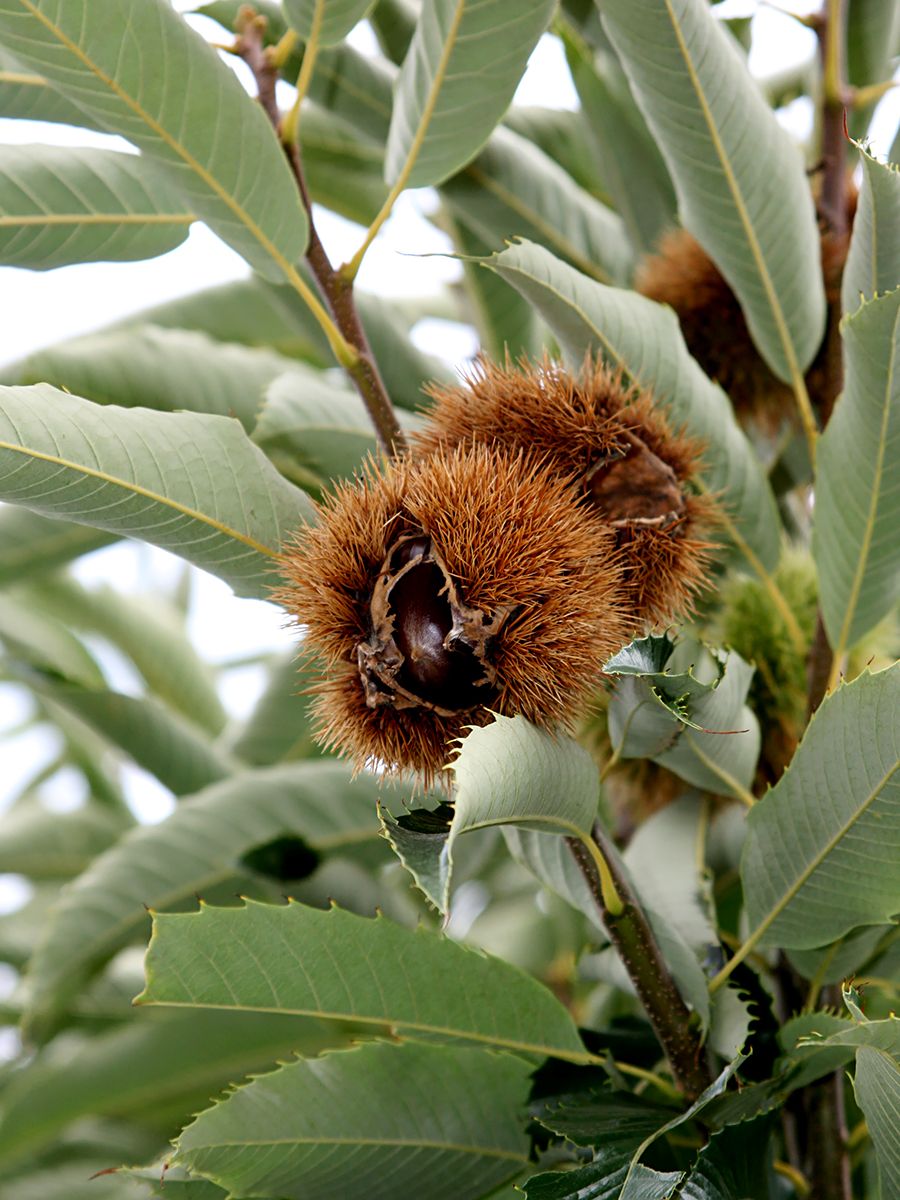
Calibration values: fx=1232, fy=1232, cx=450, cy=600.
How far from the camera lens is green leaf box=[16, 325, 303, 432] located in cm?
114

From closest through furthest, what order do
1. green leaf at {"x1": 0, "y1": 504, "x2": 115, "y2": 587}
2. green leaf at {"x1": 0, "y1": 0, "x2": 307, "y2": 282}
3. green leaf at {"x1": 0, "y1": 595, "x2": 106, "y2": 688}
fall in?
green leaf at {"x1": 0, "y1": 0, "x2": 307, "y2": 282}
green leaf at {"x1": 0, "y1": 504, "x2": 115, "y2": 587}
green leaf at {"x1": 0, "y1": 595, "x2": 106, "y2": 688}

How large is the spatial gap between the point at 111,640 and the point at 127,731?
50 cm

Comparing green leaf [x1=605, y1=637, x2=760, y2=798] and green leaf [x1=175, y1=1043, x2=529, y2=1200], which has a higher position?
green leaf [x1=605, y1=637, x2=760, y2=798]

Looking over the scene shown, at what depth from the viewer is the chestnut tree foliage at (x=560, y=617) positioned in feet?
2.31

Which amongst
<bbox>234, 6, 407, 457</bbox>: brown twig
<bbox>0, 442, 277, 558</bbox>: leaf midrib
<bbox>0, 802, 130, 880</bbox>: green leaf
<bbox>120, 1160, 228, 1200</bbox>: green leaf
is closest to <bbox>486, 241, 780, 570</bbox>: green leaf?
<bbox>234, 6, 407, 457</bbox>: brown twig

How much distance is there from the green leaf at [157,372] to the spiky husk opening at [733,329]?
1.27ft

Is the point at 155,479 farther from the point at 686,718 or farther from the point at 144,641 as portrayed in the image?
the point at 144,641

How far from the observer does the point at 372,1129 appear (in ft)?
2.61

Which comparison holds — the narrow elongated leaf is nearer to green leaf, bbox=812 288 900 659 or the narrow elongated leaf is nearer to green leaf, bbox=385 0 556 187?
green leaf, bbox=385 0 556 187

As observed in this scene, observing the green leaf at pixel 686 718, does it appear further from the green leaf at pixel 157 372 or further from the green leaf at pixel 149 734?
the green leaf at pixel 149 734

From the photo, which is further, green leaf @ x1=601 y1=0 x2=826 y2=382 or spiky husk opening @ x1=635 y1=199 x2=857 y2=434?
spiky husk opening @ x1=635 y1=199 x2=857 y2=434

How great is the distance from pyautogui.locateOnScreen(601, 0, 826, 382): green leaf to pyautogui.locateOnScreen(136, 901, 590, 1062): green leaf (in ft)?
1.73

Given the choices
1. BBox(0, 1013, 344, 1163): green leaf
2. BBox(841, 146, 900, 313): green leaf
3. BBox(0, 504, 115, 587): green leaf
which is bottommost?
BBox(0, 1013, 344, 1163): green leaf

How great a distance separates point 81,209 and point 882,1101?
789mm
